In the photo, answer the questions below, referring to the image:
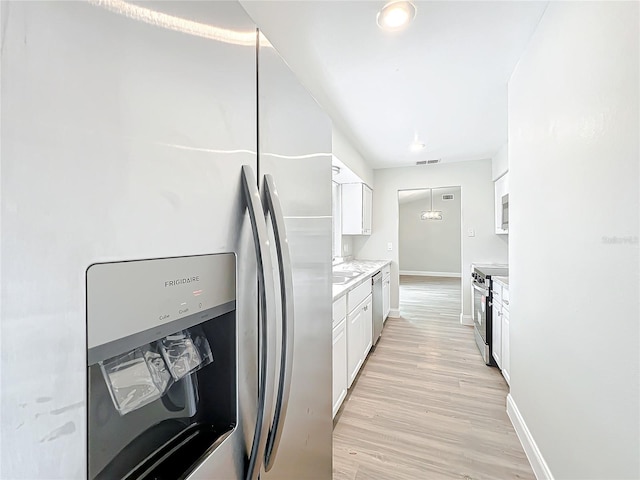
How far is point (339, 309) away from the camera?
206 centimetres

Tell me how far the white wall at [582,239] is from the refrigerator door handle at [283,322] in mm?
1079

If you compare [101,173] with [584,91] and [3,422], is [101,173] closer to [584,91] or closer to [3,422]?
[3,422]

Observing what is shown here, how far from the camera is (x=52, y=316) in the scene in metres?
0.36

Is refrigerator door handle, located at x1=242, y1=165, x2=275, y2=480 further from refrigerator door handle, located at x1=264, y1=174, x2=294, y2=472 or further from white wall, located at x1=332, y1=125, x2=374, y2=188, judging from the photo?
white wall, located at x1=332, y1=125, x2=374, y2=188

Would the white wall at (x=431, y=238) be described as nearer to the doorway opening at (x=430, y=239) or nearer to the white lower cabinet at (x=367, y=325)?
the doorway opening at (x=430, y=239)

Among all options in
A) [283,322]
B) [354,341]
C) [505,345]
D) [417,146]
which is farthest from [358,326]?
[417,146]

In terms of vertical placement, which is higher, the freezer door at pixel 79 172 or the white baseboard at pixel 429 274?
the freezer door at pixel 79 172

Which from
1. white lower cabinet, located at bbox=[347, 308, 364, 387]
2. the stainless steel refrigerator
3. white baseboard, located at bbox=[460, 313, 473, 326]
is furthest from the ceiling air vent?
the stainless steel refrigerator

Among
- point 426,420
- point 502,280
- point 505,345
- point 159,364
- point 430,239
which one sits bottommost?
point 426,420

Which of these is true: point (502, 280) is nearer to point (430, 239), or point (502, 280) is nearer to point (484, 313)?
point (484, 313)

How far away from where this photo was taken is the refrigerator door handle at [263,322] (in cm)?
68

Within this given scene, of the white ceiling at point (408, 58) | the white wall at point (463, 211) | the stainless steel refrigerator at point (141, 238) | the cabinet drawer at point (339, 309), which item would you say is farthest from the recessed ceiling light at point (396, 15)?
the white wall at point (463, 211)

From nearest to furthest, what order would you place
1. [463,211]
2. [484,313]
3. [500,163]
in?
1. [484,313]
2. [500,163]
3. [463,211]

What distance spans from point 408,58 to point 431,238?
8.59 m
